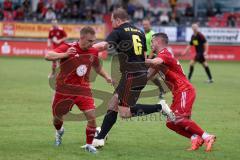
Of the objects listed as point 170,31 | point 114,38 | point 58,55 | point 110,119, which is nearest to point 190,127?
point 110,119

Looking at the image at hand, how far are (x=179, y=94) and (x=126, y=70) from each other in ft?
3.50

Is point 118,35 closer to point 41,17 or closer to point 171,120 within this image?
point 171,120

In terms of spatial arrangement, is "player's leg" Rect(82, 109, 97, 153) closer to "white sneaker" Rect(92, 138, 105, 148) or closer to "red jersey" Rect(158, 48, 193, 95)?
"white sneaker" Rect(92, 138, 105, 148)

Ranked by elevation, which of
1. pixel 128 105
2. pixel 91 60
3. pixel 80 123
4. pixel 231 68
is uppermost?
pixel 91 60

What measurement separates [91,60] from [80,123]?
3661 millimetres

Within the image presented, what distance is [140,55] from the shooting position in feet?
39.1

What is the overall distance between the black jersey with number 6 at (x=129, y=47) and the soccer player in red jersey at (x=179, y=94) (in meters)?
0.26

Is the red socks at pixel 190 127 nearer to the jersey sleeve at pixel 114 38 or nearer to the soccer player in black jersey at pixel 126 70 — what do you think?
the soccer player in black jersey at pixel 126 70

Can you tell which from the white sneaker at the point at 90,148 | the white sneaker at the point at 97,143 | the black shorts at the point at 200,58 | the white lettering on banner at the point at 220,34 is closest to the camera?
the white sneaker at the point at 90,148

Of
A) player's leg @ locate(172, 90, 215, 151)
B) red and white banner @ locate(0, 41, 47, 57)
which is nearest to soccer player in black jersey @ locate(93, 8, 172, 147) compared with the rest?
player's leg @ locate(172, 90, 215, 151)

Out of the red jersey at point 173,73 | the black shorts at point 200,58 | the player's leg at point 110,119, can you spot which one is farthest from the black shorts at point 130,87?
the black shorts at point 200,58

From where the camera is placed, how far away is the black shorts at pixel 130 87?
11.7 metres

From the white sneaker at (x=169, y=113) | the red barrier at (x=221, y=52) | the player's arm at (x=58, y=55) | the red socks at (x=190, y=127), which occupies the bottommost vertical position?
the red barrier at (x=221, y=52)

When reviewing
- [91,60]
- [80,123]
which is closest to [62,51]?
[91,60]
